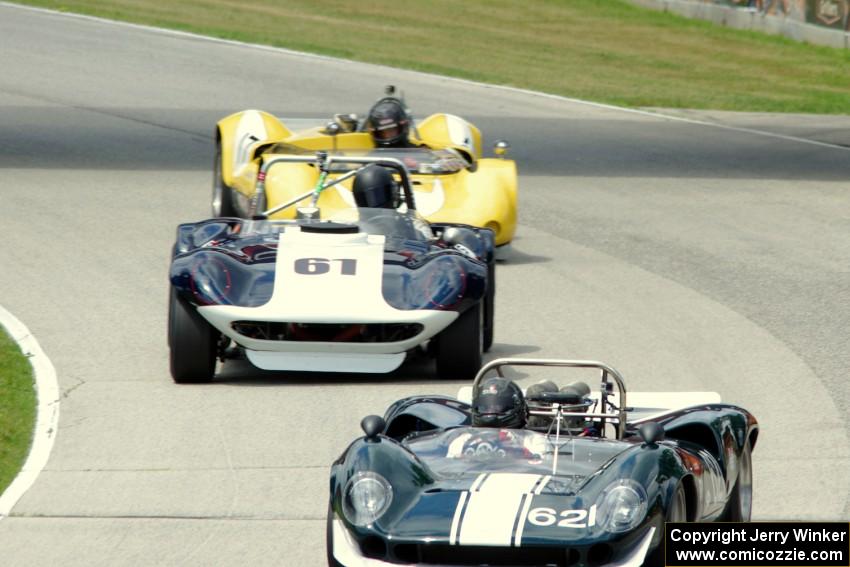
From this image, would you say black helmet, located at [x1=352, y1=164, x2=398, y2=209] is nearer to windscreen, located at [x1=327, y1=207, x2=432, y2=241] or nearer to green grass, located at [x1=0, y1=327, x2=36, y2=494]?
windscreen, located at [x1=327, y1=207, x2=432, y2=241]

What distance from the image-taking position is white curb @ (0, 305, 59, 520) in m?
8.59

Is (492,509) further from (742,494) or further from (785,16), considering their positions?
(785,16)

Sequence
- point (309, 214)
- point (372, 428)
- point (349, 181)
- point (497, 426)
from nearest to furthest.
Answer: point (372, 428) < point (497, 426) < point (309, 214) < point (349, 181)

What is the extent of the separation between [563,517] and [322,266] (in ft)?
15.6

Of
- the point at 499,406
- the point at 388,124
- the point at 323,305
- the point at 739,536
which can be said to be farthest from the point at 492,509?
the point at 388,124

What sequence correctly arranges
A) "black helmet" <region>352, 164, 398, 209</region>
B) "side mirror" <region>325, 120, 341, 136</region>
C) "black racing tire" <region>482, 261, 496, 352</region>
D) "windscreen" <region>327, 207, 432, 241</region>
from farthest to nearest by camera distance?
"side mirror" <region>325, 120, 341, 136</region>
"black helmet" <region>352, 164, 398, 209</region>
"windscreen" <region>327, 207, 432, 241</region>
"black racing tire" <region>482, 261, 496, 352</region>

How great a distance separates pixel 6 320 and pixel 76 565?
17.6 feet

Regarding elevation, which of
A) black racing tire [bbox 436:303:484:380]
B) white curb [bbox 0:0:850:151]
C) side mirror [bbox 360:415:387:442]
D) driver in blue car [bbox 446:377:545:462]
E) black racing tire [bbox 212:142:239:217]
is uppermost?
side mirror [bbox 360:415:387:442]

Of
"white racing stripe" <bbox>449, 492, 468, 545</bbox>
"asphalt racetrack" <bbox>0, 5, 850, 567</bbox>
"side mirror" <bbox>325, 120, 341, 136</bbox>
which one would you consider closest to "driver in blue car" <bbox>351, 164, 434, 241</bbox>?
"asphalt racetrack" <bbox>0, 5, 850, 567</bbox>

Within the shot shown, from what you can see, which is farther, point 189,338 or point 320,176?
point 320,176

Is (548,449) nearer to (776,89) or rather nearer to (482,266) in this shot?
(482,266)

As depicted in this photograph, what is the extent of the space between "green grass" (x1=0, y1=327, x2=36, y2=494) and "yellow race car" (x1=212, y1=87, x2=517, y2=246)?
253 cm

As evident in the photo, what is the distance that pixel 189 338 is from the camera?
1070 cm

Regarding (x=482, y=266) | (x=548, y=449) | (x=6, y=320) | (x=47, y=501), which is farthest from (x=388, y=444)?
(x=6, y=320)
